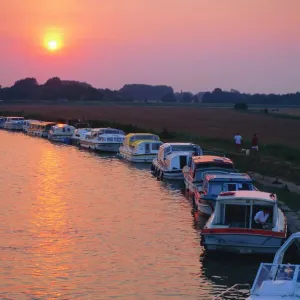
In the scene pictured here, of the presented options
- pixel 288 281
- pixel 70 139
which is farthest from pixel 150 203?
pixel 70 139

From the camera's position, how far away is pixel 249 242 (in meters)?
23.2

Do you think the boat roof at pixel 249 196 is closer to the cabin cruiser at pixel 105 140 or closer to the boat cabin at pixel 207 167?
the boat cabin at pixel 207 167

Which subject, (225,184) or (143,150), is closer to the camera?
(225,184)

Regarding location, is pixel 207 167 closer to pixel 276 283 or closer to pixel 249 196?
pixel 249 196

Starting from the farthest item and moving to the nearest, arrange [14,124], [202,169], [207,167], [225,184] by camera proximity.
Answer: [14,124] < [207,167] < [202,169] < [225,184]

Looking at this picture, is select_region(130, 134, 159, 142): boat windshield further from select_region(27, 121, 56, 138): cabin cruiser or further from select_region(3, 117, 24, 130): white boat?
select_region(3, 117, 24, 130): white boat

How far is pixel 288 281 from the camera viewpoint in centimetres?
1614

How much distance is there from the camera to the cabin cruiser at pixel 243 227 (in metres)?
23.1

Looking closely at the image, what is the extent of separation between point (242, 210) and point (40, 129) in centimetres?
6520

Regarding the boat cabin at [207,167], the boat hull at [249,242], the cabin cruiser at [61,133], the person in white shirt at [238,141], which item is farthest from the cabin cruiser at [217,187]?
the cabin cruiser at [61,133]

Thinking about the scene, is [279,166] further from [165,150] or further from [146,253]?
[146,253]

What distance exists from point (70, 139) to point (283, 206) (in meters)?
48.5

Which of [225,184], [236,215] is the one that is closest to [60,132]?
[225,184]

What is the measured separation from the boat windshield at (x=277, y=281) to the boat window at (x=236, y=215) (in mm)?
6751
